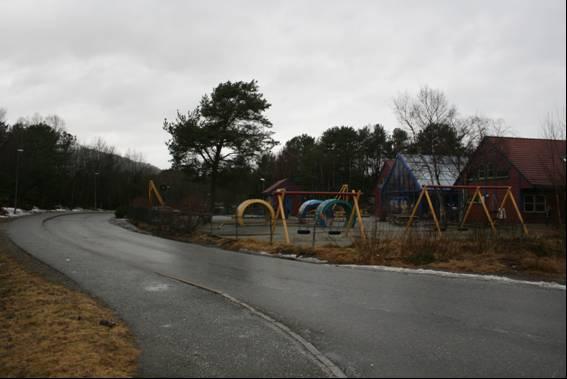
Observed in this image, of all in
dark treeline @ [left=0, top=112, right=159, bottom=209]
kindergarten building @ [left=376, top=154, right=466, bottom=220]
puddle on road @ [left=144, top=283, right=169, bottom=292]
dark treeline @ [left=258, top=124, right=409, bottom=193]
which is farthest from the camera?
dark treeline @ [left=258, top=124, right=409, bottom=193]

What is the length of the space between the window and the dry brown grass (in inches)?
1218

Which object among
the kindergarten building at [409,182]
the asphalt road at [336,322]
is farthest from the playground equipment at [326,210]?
the asphalt road at [336,322]

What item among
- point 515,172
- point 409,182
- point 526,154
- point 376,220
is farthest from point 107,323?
point 409,182

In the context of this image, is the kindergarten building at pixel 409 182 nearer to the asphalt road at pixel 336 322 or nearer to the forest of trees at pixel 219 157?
the forest of trees at pixel 219 157

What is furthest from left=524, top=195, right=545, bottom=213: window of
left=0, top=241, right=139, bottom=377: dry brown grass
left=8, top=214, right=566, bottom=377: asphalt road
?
left=0, top=241, right=139, bottom=377: dry brown grass

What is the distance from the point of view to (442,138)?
29312 mm

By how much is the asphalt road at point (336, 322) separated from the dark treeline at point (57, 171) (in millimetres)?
40441

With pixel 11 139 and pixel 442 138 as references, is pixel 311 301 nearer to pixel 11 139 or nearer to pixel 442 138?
pixel 442 138

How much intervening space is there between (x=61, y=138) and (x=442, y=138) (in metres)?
68.4

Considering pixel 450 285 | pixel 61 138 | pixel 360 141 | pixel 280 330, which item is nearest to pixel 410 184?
pixel 360 141

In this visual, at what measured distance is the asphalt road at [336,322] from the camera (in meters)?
4.92

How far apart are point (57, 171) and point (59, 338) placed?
64819 mm

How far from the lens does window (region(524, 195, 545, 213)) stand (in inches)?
1229

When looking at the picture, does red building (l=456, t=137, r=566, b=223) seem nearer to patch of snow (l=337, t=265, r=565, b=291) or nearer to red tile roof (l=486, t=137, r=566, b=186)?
red tile roof (l=486, t=137, r=566, b=186)
